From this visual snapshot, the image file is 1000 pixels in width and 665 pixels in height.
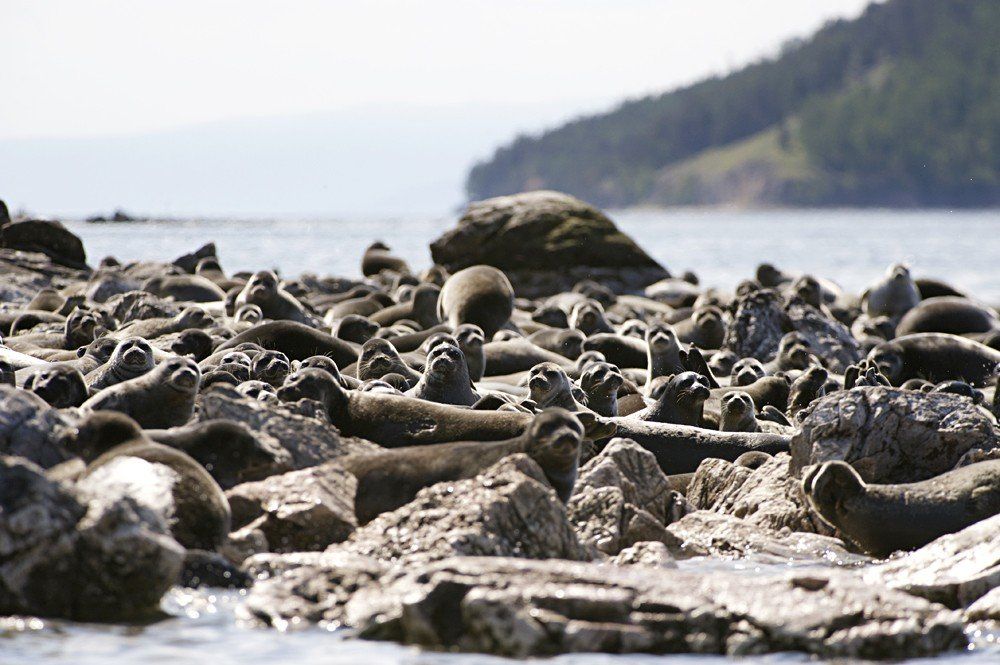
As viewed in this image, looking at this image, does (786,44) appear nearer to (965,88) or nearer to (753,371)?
(965,88)

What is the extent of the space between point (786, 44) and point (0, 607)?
649 feet

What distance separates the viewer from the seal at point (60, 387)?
918 cm

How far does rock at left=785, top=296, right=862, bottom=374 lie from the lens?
57.5ft

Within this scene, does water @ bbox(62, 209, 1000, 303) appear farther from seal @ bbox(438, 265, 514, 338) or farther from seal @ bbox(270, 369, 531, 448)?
seal @ bbox(270, 369, 531, 448)

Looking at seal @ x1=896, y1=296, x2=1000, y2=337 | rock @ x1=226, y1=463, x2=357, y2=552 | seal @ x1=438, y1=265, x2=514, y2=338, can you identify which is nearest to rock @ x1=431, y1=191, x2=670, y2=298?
seal @ x1=896, y1=296, x2=1000, y2=337

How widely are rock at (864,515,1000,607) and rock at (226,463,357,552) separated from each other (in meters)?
2.67

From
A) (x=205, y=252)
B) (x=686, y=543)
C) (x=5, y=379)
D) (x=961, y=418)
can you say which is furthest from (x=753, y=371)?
(x=205, y=252)

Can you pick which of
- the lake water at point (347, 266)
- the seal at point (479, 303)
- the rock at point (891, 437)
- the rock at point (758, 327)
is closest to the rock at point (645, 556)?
the lake water at point (347, 266)

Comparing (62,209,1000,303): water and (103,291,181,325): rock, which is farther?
(62,209,1000,303): water

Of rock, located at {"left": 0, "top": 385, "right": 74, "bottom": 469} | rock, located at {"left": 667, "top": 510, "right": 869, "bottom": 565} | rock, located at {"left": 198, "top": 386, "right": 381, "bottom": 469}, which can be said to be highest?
rock, located at {"left": 0, "top": 385, "right": 74, "bottom": 469}

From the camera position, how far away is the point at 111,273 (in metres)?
22.6

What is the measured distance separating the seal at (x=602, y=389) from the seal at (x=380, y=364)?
4.99ft

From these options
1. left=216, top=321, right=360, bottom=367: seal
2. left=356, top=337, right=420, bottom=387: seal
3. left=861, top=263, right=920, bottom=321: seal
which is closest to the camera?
left=356, top=337, right=420, bottom=387: seal

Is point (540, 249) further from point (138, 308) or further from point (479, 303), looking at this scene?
point (138, 308)
